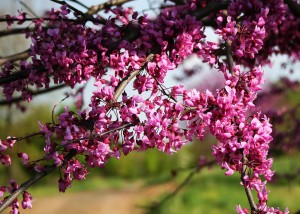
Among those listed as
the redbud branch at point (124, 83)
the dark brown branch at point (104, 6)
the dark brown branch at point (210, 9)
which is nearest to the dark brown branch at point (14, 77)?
the redbud branch at point (124, 83)

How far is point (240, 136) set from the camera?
3016mm

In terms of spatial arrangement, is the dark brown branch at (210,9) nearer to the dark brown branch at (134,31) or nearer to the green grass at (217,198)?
the dark brown branch at (134,31)

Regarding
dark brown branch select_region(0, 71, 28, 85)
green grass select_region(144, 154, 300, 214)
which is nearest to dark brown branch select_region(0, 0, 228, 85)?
dark brown branch select_region(0, 71, 28, 85)

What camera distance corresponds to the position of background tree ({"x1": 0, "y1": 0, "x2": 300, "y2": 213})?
9.86ft

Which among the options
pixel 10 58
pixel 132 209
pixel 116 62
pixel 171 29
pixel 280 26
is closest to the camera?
pixel 116 62

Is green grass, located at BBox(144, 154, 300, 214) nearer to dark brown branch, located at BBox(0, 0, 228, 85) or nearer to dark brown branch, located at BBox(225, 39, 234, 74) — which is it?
dark brown branch, located at BBox(0, 0, 228, 85)

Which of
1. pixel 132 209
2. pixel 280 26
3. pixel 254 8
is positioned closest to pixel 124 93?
pixel 254 8

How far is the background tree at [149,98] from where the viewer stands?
3.01m

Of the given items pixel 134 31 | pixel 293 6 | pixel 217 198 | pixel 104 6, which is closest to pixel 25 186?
pixel 134 31

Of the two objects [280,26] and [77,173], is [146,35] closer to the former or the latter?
[77,173]

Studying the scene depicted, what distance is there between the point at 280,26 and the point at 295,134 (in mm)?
5279

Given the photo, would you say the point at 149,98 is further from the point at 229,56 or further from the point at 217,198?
the point at 217,198

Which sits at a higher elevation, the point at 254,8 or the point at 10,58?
the point at 10,58

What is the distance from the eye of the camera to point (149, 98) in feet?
10.4
